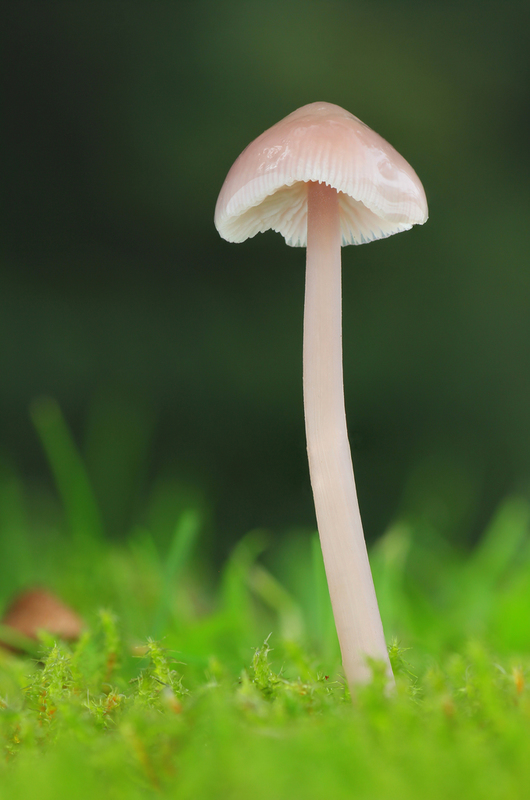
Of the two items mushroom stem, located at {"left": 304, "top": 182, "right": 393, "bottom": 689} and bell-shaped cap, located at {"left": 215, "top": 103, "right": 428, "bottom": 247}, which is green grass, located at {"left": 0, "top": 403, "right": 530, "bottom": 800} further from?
bell-shaped cap, located at {"left": 215, "top": 103, "right": 428, "bottom": 247}

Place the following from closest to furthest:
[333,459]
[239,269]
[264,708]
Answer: [264,708] → [333,459] → [239,269]

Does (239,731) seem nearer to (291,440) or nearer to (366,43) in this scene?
(291,440)

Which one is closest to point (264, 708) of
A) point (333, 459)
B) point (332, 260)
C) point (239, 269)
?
point (333, 459)

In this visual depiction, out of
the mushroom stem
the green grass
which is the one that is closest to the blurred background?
the green grass

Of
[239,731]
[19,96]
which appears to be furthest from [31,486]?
[239,731]

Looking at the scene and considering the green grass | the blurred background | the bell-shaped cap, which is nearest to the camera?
the green grass

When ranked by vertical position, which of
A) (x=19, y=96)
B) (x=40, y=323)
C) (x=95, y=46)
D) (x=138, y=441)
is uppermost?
(x=95, y=46)

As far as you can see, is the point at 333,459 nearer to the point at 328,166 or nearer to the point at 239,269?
the point at 328,166

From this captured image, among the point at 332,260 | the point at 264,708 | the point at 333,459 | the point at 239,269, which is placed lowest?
the point at 264,708
